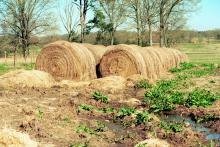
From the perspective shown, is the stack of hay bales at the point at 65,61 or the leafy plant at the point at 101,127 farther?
the stack of hay bales at the point at 65,61

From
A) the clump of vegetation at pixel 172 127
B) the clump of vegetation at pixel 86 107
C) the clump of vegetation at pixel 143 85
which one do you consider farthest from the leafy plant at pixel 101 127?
the clump of vegetation at pixel 143 85

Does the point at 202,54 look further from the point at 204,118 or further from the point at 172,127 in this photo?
the point at 172,127

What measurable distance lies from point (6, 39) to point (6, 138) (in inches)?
1950

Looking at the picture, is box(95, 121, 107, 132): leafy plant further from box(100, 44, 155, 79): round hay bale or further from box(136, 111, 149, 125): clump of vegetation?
box(100, 44, 155, 79): round hay bale

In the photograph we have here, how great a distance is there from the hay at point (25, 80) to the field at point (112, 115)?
539 mm

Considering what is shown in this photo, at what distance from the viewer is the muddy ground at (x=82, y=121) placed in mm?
9820

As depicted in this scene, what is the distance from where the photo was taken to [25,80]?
1794 centimetres

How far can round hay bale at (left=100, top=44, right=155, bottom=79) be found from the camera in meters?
21.2

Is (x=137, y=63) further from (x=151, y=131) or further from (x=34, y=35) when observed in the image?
(x=34, y=35)

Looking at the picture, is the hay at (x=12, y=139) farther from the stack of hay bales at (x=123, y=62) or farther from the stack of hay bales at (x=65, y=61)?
the stack of hay bales at (x=123, y=62)

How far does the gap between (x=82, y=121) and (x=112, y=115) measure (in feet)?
4.99

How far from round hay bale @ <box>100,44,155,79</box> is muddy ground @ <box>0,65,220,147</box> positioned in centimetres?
490

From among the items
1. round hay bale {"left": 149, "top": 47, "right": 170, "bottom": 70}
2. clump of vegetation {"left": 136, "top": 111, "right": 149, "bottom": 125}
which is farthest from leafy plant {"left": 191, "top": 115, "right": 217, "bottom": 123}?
round hay bale {"left": 149, "top": 47, "right": 170, "bottom": 70}

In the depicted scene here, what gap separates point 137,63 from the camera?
21.2 metres
